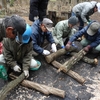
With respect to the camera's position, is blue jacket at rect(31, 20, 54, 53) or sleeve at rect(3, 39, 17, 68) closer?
sleeve at rect(3, 39, 17, 68)

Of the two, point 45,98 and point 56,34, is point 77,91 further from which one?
point 56,34

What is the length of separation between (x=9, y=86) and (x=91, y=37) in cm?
217

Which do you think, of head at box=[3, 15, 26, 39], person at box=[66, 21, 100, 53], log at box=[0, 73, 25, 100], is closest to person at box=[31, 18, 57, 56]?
person at box=[66, 21, 100, 53]

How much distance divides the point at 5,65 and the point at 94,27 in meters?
1.97

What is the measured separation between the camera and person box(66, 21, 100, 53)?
3.85 meters

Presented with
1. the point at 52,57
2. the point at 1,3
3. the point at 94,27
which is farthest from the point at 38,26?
the point at 1,3

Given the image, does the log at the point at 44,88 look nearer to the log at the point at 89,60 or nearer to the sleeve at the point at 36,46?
the sleeve at the point at 36,46

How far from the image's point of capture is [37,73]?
3451 mm

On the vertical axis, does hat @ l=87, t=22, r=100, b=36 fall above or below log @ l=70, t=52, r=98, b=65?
above

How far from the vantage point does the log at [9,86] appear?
268 cm

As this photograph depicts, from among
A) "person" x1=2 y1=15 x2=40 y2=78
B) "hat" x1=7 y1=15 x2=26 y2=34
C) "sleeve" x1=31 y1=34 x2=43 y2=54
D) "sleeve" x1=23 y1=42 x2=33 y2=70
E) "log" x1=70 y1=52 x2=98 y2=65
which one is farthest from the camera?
Result: "log" x1=70 y1=52 x2=98 y2=65

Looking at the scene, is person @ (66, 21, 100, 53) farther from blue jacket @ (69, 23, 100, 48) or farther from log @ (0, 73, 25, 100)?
log @ (0, 73, 25, 100)

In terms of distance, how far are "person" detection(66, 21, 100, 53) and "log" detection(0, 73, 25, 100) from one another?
1.32 meters

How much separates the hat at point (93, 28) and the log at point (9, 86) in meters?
1.78
